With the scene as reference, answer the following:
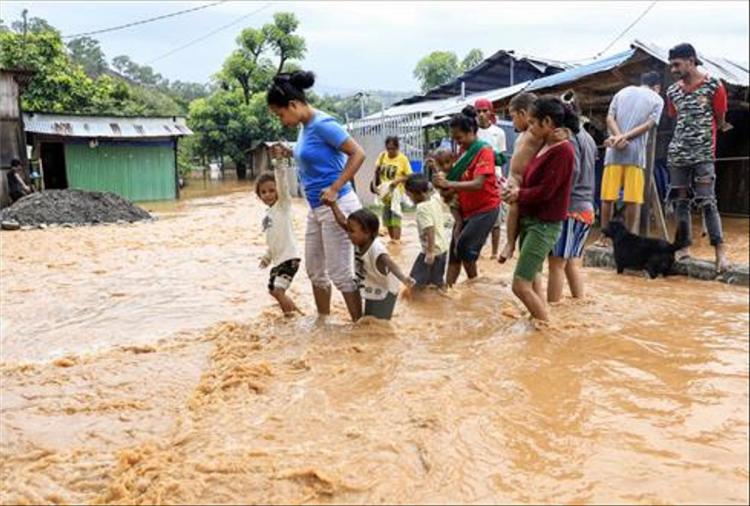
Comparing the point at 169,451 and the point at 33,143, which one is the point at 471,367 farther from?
the point at 33,143

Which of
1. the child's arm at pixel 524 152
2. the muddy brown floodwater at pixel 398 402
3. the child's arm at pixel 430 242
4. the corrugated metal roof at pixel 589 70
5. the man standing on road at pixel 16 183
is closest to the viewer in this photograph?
the muddy brown floodwater at pixel 398 402

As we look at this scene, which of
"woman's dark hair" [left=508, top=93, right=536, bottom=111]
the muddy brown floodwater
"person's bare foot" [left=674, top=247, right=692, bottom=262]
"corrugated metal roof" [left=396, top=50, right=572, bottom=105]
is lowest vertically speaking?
the muddy brown floodwater

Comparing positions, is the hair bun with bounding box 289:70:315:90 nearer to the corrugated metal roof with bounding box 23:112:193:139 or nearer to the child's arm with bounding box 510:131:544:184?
the child's arm with bounding box 510:131:544:184

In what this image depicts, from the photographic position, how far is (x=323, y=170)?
4.52m

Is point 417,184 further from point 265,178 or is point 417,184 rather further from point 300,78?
point 300,78

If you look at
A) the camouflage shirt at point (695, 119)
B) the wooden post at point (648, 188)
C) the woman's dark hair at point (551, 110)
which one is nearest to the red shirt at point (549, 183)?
the woman's dark hair at point (551, 110)

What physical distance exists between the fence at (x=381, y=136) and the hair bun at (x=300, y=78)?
34.3 feet

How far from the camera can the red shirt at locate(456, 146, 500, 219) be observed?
→ 526 centimetres

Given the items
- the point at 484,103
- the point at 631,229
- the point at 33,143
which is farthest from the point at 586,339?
the point at 33,143

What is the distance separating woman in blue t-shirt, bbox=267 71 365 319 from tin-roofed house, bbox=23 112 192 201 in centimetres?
2158

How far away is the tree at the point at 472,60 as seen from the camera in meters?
19.2

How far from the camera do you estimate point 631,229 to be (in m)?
5.87

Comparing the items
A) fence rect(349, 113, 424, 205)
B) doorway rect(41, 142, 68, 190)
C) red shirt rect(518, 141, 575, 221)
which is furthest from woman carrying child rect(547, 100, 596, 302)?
doorway rect(41, 142, 68, 190)

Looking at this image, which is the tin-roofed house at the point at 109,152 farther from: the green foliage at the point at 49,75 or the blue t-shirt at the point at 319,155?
the blue t-shirt at the point at 319,155
